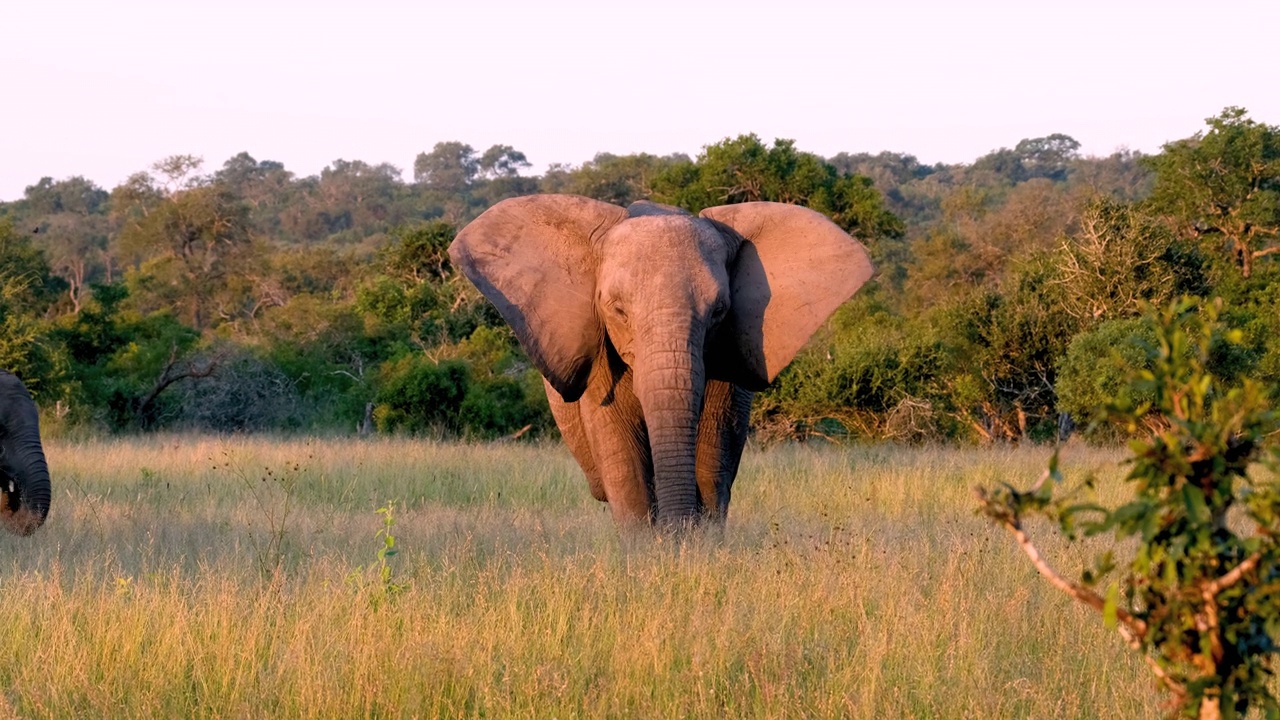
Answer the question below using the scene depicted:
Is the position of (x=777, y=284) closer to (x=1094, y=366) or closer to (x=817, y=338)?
(x=1094, y=366)

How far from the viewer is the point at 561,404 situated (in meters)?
8.36

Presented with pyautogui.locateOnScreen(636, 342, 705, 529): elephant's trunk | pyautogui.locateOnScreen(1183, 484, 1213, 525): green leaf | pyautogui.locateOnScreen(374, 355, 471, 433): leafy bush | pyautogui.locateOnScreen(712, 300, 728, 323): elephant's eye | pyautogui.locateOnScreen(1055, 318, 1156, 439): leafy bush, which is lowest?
pyautogui.locateOnScreen(374, 355, 471, 433): leafy bush

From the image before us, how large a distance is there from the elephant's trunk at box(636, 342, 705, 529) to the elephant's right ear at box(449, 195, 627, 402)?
0.57 m

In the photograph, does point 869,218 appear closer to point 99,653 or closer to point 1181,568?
point 99,653

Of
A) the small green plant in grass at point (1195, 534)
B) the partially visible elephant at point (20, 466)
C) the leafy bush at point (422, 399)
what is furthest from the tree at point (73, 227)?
the small green plant in grass at point (1195, 534)

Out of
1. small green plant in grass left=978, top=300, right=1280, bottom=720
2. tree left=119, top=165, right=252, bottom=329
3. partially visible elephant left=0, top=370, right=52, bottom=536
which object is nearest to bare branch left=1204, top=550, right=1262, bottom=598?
small green plant in grass left=978, top=300, right=1280, bottom=720

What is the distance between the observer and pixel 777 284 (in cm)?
748

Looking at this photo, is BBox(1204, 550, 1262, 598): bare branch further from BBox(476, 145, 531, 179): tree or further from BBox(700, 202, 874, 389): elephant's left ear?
BBox(476, 145, 531, 179): tree

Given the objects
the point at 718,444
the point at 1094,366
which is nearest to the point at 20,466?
the point at 718,444

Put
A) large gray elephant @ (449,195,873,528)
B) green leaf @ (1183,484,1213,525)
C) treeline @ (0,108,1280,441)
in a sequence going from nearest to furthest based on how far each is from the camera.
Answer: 1. green leaf @ (1183,484,1213,525)
2. large gray elephant @ (449,195,873,528)
3. treeline @ (0,108,1280,441)

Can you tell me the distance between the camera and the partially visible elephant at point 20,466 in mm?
8562

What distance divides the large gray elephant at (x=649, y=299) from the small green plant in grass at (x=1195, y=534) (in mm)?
4450

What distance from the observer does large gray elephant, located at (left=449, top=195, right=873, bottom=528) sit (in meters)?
6.93

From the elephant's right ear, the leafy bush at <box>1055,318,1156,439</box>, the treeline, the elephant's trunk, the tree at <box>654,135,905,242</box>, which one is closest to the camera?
the elephant's trunk
